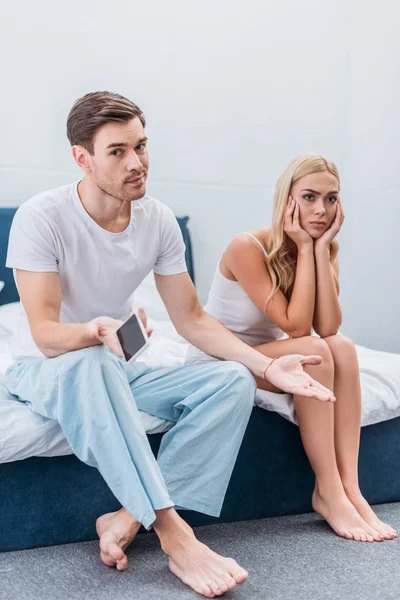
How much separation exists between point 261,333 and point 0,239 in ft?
4.68

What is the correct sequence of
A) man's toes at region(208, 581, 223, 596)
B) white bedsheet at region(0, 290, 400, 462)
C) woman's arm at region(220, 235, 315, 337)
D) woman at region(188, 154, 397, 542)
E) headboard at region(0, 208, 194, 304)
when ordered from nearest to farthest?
1. man's toes at region(208, 581, 223, 596)
2. white bedsheet at region(0, 290, 400, 462)
3. woman at region(188, 154, 397, 542)
4. woman's arm at region(220, 235, 315, 337)
5. headboard at region(0, 208, 194, 304)

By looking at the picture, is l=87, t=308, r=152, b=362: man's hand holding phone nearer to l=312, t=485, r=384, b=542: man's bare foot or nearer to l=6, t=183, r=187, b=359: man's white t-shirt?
l=6, t=183, r=187, b=359: man's white t-shirt

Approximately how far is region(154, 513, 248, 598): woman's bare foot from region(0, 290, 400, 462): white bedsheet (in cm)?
33

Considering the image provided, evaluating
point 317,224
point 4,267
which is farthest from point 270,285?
point 4,267

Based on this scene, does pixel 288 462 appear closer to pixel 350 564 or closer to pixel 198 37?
pixel 350 564

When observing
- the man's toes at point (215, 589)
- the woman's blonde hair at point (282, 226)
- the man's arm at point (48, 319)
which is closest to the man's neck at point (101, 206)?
the man's arm at point (48, 319)

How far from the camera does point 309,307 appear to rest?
2119mm

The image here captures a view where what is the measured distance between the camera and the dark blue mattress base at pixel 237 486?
177 centimetres

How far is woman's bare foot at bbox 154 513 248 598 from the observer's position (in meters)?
1.50

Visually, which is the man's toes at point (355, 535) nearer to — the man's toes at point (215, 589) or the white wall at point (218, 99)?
the man's toes at point (215, 589)

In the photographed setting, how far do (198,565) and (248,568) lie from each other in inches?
7.1

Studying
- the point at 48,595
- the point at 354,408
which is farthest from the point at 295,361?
the point at 48,595

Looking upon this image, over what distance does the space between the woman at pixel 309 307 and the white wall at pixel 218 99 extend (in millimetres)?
1471

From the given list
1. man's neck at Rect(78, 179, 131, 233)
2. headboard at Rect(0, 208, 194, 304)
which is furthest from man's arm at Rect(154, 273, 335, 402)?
headboard at Rect(0, 208, 194, 304)
